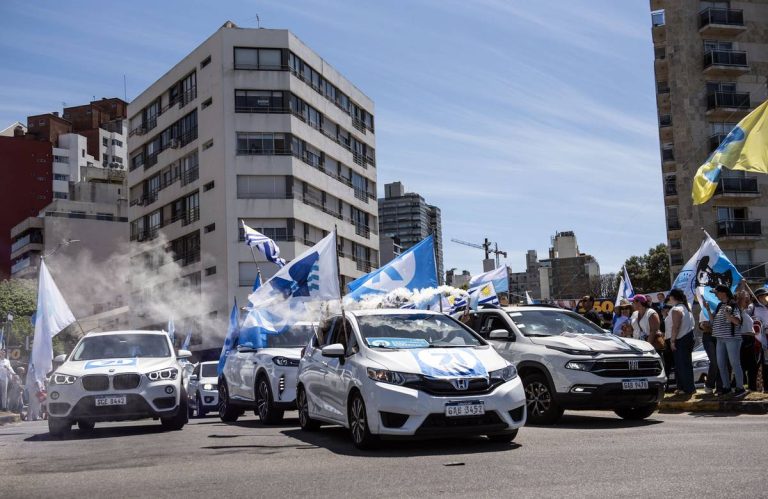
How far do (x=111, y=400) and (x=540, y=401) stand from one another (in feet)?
20.6

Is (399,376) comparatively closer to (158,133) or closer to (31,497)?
(31,497)

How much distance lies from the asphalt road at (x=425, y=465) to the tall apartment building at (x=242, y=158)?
43.8 metres

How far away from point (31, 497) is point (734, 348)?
33.1 feet

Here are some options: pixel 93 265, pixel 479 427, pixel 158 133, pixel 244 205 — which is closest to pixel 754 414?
pixel 479 427

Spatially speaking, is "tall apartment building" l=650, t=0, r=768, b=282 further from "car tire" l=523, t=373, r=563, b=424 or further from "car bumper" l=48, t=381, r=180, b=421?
"car bumper" l=48, t=381, r=180, b=421

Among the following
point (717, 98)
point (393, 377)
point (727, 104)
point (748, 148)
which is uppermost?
point (717, 98)

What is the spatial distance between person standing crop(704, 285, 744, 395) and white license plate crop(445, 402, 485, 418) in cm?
567

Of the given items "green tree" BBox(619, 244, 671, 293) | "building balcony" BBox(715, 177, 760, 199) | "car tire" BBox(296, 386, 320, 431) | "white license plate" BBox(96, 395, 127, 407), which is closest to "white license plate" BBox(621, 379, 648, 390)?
"car tire" BBox(296, 386, 320, 431)

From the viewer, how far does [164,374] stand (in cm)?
1412

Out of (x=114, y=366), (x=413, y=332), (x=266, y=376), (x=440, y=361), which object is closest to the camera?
(x=440, y=361)

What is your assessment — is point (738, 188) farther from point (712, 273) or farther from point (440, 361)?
point (440, 361)

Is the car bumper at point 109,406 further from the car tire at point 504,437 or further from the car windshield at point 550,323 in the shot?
the car tire at point 504,437

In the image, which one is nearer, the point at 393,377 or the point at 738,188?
the point at 393,377

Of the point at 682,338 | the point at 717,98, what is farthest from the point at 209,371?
the point at 717,98
